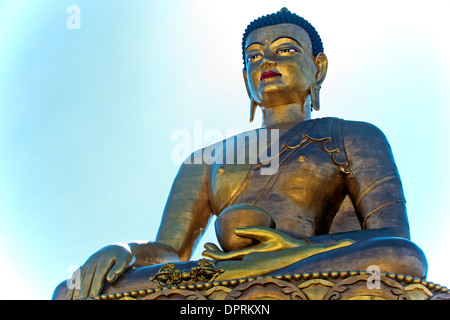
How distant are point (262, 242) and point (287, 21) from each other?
7.92ft

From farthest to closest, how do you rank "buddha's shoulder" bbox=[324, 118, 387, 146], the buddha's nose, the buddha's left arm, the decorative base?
1. the buddha's nose
2. "buddha's shoulder" bbox=[324, 118, 387, 146]
3. the buddha's left arm
4. the decorative base

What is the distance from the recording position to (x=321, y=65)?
673 cm

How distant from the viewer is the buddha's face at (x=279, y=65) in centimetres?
631

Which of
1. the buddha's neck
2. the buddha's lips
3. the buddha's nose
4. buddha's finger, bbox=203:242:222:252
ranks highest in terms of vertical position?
the buddha's nose

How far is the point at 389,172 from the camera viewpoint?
553 centimetres

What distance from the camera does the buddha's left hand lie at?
15.5 ft

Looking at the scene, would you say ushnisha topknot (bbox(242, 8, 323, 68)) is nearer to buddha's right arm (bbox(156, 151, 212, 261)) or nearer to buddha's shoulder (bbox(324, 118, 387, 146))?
buddha's shoulder (bbox(324, 118, 387, 146))

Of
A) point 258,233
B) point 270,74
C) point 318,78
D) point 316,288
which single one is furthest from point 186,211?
point 316,288

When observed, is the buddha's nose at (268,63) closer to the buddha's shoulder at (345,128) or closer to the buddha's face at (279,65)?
the buddha's face at (279,65)

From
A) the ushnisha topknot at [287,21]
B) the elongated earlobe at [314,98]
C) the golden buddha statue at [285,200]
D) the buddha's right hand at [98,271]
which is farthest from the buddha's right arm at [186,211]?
the ushnisha topknot at [287,21]

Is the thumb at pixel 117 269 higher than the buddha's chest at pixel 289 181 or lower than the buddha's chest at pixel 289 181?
lower

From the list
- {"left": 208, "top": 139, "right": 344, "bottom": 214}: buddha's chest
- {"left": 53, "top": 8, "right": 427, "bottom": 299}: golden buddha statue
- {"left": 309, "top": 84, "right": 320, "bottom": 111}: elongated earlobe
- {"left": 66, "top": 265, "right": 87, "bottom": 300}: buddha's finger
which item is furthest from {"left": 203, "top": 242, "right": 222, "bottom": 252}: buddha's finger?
{"left": 309, "top": 84, "right": 320, "bottom": 111}: elongated earlobe

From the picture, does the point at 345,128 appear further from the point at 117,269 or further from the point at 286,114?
the point at 117,269
